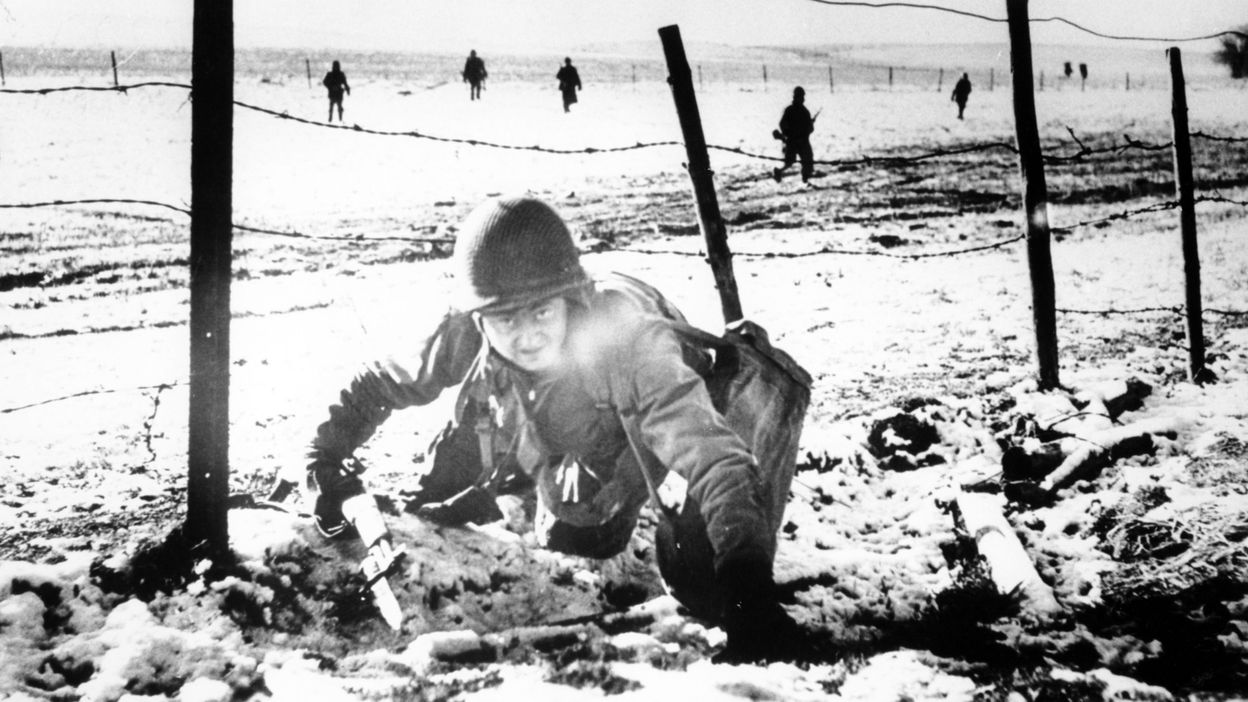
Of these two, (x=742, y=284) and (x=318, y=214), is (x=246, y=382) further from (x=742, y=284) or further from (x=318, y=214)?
(x=742, y=284)

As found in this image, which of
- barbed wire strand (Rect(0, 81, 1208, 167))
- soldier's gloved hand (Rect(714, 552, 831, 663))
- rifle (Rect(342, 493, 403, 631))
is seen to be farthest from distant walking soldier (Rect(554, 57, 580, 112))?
soldier's gloved hand (Rect(714, 552, 831, 663))

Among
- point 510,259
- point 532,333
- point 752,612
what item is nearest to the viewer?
point 752,612

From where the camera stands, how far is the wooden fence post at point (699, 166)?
364 cm

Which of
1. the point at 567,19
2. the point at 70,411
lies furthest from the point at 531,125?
the point at 70,411

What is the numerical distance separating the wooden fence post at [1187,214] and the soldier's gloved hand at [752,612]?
3781 mm

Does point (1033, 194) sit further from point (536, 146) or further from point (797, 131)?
point (536, 146)

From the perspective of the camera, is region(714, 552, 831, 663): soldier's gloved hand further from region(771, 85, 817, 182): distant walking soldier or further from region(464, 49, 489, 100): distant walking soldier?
region(771, 85, 817, 182): distant walking soldier

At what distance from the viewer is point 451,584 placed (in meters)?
2.87

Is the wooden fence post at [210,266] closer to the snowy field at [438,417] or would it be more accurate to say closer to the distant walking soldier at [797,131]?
the snowy field at [438,417]

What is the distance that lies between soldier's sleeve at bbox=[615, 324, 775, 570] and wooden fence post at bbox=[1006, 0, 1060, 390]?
117 inches

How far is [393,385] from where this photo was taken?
2.83 metres

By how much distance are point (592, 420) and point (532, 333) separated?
0.39m

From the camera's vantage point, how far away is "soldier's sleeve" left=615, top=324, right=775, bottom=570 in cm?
204

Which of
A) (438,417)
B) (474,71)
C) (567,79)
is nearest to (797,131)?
(567,79)
